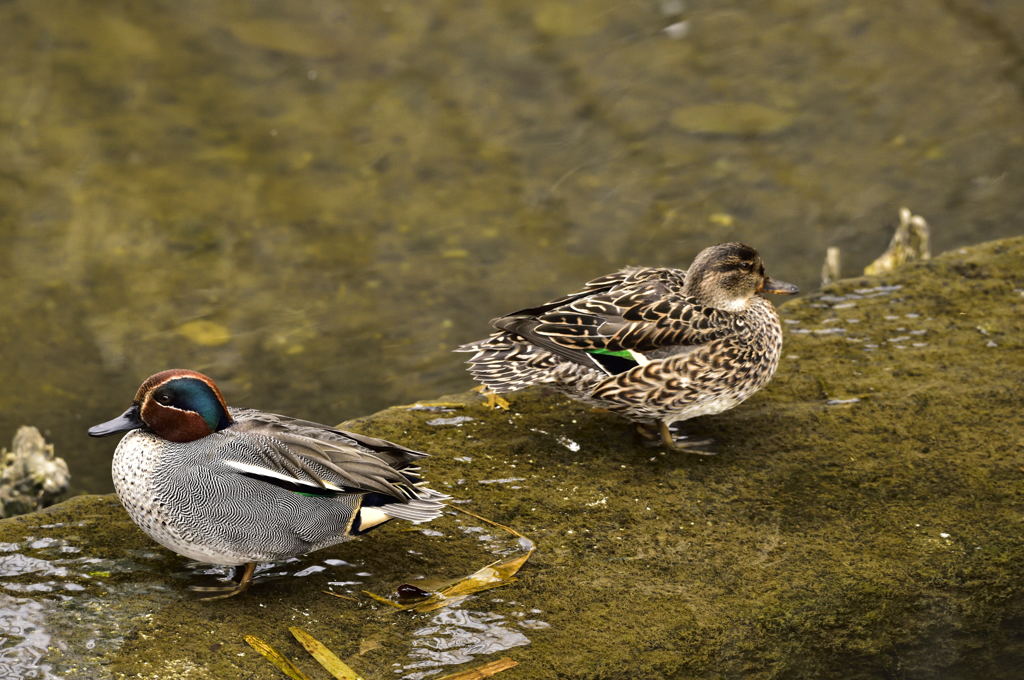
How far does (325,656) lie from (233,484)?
59cm

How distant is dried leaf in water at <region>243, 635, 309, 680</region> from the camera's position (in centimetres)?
338

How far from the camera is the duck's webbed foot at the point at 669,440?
455 cm

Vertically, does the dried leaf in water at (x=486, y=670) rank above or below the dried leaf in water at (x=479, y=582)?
below

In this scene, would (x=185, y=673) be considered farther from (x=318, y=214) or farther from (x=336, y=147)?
(x=336, y=147)

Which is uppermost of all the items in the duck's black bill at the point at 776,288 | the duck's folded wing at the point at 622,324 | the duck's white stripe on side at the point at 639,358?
the duck's folded wing at the point at 622,324

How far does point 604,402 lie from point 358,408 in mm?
3093

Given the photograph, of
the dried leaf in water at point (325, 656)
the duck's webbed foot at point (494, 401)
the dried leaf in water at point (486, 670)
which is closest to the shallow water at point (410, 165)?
the duck's webbed foot at point (494, 401)

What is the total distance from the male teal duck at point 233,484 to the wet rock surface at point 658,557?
0.19 metres

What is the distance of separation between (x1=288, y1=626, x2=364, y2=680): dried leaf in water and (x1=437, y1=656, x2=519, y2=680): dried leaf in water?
25 centimetres

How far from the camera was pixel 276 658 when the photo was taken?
3447 mm

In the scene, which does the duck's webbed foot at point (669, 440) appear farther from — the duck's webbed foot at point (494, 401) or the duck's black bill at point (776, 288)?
the duck's black bill at point (776, 288)

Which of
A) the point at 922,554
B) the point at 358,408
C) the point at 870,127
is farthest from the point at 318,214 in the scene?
the point at 922,554

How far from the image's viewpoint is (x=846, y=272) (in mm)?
8383

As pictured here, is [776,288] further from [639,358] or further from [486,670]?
[486,670]
